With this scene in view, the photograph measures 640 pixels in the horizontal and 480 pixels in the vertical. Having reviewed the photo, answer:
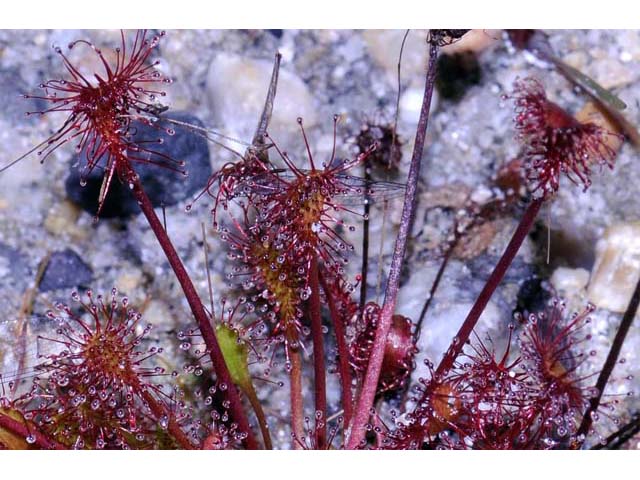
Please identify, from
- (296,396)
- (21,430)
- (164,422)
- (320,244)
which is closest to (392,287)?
(320,244)

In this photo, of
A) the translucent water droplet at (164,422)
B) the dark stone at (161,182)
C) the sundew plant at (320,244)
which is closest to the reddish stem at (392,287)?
the sundew plant at (320,244)

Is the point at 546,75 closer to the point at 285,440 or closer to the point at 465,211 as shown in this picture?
the point at 465,211

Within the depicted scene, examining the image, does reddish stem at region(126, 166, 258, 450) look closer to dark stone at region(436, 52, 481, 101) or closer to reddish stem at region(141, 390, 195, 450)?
reddish stem at region(141, 390, 195, 450)

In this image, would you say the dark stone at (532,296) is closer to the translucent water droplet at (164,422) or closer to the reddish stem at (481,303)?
the reddish stem at (481,303)

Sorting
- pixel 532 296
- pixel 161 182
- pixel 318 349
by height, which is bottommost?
pixel 318 349

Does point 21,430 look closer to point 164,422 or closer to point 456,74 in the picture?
point 164,422

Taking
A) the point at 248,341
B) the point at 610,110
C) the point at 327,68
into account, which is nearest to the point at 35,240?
the point at 248,341
